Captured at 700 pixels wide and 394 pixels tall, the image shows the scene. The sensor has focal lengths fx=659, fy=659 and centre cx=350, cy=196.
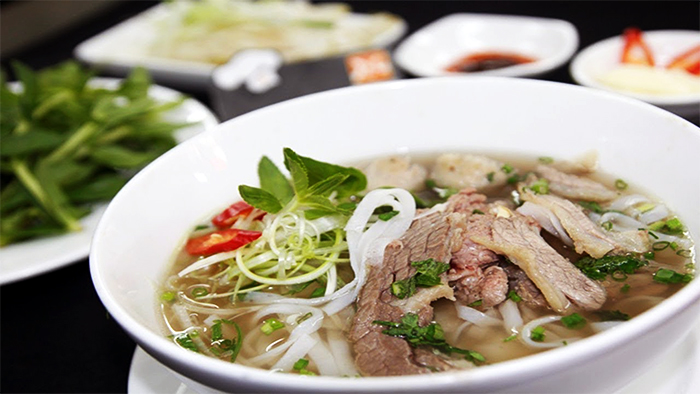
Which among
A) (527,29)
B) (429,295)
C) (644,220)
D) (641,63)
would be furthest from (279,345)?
(527,29)

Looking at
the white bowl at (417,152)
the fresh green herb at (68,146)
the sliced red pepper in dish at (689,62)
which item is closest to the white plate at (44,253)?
the fresh green herb at (68,146)

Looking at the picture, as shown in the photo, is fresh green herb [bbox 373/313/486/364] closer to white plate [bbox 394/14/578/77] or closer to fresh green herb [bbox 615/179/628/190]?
fresh green herb [bbox 615/179/628/190]

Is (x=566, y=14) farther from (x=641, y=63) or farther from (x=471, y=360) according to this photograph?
(x=471, y=360)

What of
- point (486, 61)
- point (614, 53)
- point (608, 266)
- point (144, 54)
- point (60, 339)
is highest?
Result: point (608, 266)

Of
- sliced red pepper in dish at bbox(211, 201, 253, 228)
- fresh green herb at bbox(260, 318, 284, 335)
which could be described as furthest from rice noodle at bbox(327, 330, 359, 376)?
sliced red pepper in dish at bbox(211, 201, 253, 228)

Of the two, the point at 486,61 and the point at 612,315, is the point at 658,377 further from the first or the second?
the point at 486,61

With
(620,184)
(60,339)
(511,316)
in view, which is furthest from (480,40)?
(60,339)
